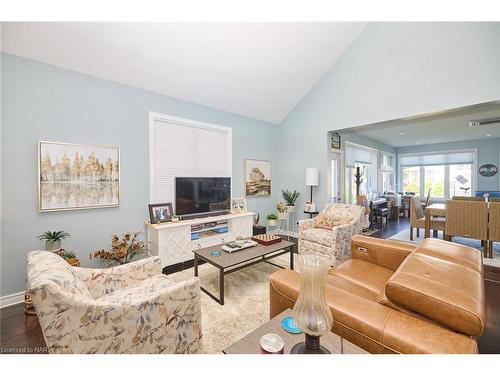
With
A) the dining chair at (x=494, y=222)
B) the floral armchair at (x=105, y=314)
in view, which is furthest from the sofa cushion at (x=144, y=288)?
the dining chair at (x=494, y=222)

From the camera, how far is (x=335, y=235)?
309 cm

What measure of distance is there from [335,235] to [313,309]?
93.3 inches

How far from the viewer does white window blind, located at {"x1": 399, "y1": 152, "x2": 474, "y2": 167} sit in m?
7.41

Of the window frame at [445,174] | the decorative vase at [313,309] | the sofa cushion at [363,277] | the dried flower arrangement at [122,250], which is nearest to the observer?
the decorative vase at [313,309]

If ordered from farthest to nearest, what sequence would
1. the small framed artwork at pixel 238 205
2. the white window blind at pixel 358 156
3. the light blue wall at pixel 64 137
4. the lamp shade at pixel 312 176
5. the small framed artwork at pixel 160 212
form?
the white window blind at pixel 358 156 → the lamp shade at pixel 312 176 → the small framed artwork at pixel 238 205 → the small framed artwork at pixel 160 212 → the light blue wall at pixel 64 137

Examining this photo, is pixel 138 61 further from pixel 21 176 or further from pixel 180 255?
pixel 180 255

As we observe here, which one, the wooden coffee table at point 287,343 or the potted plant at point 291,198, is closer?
the wooden coffee table at point 287,343

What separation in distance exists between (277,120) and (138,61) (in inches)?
125

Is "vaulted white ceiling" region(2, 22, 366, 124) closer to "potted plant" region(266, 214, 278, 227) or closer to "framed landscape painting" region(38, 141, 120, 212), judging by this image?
"framed landscape painting" region(38, 141, 120, 212)

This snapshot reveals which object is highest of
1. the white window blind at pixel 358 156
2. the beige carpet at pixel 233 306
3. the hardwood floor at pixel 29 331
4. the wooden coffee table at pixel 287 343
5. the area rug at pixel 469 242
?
the white window blind at pixel 358 156

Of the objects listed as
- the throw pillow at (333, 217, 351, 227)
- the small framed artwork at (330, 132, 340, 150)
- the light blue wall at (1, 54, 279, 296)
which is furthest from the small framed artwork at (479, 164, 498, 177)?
the light blue wall at (1, 54, 279, 296)

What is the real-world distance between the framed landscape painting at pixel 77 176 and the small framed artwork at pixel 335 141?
13.2ft

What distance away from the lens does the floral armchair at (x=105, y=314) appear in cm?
109

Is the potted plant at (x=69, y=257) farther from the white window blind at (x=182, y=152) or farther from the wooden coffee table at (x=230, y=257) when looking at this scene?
the wooden coffee table at (x=230, y=257)
